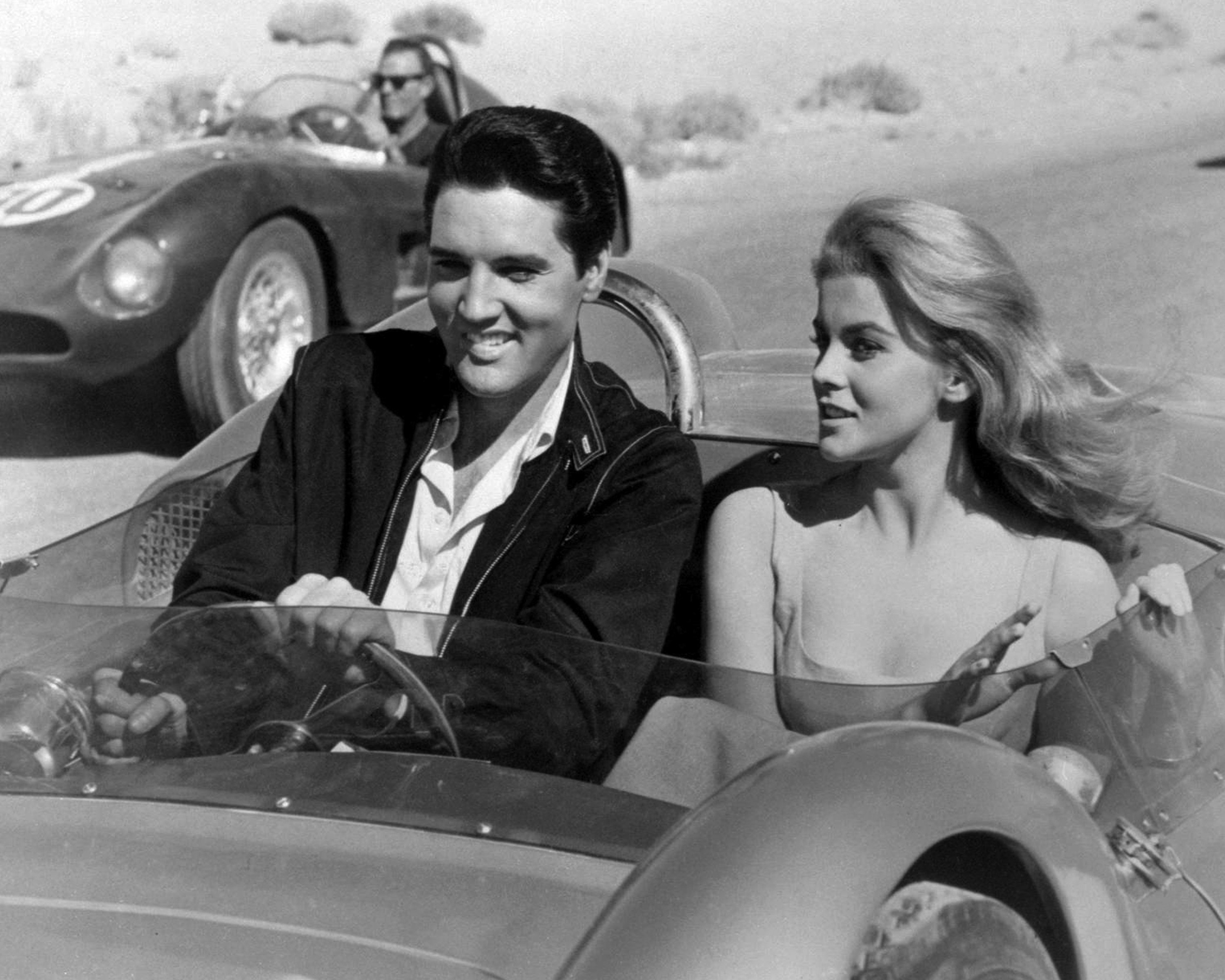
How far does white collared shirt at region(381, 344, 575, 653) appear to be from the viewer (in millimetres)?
2381

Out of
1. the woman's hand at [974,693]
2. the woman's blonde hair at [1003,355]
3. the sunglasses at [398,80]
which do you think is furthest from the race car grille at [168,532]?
the sunglasses at [398,80]

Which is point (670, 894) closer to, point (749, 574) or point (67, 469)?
point (749, 574)

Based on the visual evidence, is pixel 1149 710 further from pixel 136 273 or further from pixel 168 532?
pixel 136 273

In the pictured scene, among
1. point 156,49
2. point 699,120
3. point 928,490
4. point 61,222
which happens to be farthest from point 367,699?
point 156,49

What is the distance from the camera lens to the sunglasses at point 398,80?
727 cm

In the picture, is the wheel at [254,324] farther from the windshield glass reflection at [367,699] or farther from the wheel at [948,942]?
the wheel at [948,942]

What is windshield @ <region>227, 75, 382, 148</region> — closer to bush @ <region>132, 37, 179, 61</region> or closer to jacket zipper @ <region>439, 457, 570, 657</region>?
jacket zipper @ <region>439, 457, 570, 657</region>

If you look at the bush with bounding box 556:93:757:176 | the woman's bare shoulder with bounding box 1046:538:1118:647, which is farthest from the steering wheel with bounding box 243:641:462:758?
the bush with bounding box 556:93:757:176

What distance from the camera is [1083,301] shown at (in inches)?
318

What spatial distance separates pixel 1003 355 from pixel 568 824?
41.6 inches

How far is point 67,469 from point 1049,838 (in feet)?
16.3

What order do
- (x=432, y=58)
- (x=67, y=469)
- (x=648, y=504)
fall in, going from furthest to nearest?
(x=432, y=58), (x=67, y=469), (x=648, y=504)

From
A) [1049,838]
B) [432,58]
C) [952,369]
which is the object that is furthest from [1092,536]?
[432,58]

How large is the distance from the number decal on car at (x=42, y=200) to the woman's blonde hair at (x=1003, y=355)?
3.70m
